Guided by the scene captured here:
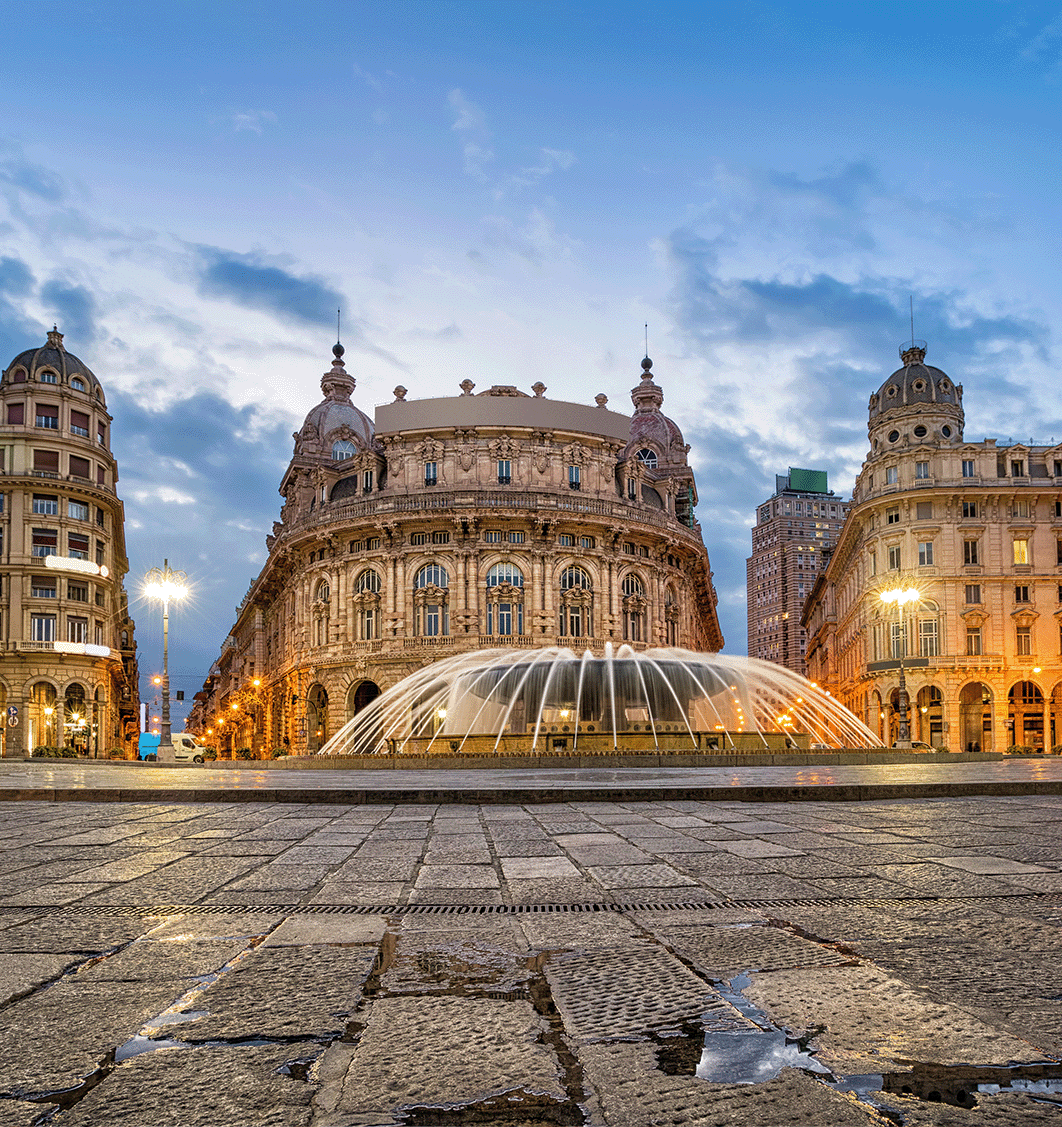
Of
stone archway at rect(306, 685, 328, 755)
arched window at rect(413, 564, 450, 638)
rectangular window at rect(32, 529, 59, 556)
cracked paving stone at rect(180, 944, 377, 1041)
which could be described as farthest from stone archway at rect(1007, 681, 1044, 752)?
cracked paving stone at rect(180, 944, 377, 1041)

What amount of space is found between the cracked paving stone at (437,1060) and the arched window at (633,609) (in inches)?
2162

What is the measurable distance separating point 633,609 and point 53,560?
33441 mm

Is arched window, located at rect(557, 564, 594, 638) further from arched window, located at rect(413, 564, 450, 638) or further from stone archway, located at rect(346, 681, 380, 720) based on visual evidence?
stone archway, located at rect(346, 681, 380, 720)

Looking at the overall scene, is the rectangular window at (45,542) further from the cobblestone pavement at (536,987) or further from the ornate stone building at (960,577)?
the cobblestone pavement at (536,987)

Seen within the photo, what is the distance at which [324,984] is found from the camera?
11.5ft

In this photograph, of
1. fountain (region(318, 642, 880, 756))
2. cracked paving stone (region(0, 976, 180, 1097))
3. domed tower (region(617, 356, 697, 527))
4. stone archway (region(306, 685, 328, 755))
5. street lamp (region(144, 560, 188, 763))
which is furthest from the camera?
domed tower (region(617, 356, 697, 527))

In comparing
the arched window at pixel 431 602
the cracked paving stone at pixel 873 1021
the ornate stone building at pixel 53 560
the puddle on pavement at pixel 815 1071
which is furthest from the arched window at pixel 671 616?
the puddle on pavement at pixel 815 1071

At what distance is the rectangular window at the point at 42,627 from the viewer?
5528 centimetres

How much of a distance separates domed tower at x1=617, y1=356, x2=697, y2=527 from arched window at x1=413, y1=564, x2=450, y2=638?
17003mm

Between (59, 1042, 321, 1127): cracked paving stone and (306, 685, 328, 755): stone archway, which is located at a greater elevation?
(59, 1042, 321, 1127): cracked paving stone

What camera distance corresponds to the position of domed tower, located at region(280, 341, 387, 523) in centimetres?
6100

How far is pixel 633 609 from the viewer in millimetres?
58344

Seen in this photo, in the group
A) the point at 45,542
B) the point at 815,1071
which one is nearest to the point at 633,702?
the point at 815,1071

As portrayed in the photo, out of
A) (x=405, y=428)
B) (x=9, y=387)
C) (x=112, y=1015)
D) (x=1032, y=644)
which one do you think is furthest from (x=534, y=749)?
(x=9, y=387)
